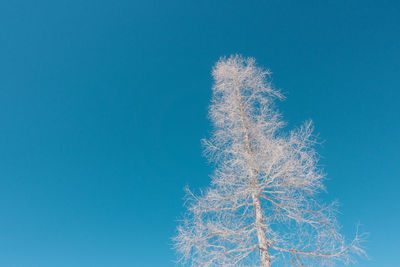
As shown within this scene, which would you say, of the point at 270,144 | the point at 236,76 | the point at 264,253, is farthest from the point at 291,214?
the point at 236,76

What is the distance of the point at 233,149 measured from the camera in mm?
7652

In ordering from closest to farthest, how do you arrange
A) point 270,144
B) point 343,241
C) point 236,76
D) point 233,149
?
point 343,241, point 270,144, point 233,149, point 236,76

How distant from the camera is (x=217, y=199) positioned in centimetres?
691

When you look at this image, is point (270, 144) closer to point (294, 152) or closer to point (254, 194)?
point (294, 152)

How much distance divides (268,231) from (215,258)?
150cm

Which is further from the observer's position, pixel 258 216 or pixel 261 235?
pixel 258 216

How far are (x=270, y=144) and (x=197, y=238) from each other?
3226 mm

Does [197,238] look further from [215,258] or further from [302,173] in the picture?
[302,173]

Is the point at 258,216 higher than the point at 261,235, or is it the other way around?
the point at 258,216

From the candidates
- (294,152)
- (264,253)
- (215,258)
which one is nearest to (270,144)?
(294,152)

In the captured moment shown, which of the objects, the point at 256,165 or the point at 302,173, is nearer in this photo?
the point at 302,173

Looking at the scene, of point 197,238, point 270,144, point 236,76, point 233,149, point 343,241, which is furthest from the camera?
point 236,76

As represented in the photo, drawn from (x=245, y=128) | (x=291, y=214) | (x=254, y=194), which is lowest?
(x=291, y=214)

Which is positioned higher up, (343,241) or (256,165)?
(256,165)
